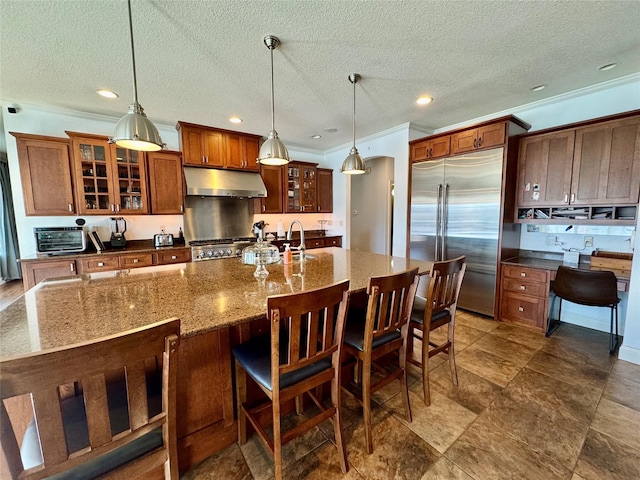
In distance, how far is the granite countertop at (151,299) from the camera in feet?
3.47

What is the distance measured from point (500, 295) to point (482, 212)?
1.05 meters

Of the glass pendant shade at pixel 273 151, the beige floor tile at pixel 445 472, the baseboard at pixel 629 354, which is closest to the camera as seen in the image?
the beige floor tile at pixel 445 472

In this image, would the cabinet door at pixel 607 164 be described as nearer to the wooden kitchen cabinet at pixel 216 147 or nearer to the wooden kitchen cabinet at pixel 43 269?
the wooden kitchen cabinet at pixel 216 147

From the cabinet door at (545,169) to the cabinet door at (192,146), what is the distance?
436 cm

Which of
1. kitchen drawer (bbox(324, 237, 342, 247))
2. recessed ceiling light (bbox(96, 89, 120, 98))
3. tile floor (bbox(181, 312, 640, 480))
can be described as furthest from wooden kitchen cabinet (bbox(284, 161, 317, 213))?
tile floor (bbox(181, 312, 640, 480))

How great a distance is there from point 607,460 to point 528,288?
1892mm

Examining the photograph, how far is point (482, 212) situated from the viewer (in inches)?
129

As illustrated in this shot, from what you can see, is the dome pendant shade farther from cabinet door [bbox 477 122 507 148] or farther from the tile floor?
cabinet door [bbox 477 122 507 148]

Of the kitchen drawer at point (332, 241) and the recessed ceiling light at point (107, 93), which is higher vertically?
the recessed ceiling light at point (107, 93)

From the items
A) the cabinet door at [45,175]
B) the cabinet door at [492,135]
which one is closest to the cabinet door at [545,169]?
the cabinet door at [492,135]

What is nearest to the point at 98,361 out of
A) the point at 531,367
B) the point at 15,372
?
the point at 15,372

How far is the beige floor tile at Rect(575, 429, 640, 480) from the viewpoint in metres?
1.38

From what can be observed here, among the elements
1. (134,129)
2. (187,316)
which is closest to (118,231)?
(134,129)

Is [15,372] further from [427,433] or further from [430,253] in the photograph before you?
[430,253]
